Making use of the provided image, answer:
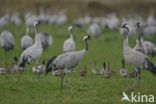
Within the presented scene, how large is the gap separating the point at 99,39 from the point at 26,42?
11867 mm

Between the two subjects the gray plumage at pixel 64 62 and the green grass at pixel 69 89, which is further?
the gray plumage at pixel 64 62

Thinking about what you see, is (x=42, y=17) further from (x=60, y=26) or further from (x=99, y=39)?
(x=99, y=39)

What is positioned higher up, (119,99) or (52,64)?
(52,64)

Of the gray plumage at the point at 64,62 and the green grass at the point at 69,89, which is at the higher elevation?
the gray plumage at the point at 64,62

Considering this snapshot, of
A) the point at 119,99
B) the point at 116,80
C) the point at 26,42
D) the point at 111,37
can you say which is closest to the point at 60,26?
the point at 111,37

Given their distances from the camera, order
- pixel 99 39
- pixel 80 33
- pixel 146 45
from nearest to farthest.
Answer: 1. pixel 146 45
2. pixel 99 39
3. pixel 80 33

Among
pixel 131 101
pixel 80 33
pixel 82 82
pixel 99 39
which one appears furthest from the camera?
pixel 80 33

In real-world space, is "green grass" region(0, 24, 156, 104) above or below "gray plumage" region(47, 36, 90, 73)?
below

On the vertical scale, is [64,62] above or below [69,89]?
above

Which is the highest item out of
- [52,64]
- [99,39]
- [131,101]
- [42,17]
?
[42,17]

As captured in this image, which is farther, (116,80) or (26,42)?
(26,42)

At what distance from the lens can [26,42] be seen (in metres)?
25.7

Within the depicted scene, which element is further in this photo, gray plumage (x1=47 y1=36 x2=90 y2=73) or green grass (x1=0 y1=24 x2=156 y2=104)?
gray plumage (x1=47 y1=36 x2=90 y2=73)

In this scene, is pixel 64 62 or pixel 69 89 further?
pixel 69 89
